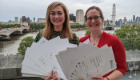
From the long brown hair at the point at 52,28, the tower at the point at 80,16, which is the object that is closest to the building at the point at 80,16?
the tower at the point at 80,16

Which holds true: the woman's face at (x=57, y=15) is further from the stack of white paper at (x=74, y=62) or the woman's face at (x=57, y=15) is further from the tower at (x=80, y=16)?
the tower at (x=80, y=16)

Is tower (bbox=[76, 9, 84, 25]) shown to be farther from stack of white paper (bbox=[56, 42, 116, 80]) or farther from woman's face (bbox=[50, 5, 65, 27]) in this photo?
stack of white paper (bbox=[56, 42, 116, 80])

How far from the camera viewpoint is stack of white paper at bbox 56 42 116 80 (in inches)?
35.5

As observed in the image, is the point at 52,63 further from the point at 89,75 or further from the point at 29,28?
the point at 29,28

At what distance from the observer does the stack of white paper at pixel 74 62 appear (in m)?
0.91

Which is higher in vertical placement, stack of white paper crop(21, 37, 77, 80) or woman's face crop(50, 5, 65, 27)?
woman's face crop(50, 5, 65, 27)

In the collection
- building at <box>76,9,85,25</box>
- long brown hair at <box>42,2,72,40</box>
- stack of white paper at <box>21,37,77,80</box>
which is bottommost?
stack of white paper at <box>21,37,77,80</box>

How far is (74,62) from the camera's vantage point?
91 centimetres

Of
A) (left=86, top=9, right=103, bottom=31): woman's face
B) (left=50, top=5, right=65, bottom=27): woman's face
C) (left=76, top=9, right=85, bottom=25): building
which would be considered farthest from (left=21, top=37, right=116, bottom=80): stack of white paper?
(left=76, top=9, right=85, bottom=25): building

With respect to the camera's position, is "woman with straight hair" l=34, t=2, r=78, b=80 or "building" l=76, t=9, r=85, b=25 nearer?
"woman with straight hair" l=34, t=2, r=78, b=80

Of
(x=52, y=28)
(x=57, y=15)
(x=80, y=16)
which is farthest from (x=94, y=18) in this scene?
(x=80, y=16)

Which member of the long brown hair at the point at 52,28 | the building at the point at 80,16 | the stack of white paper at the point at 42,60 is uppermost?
the building at the point at 80,16

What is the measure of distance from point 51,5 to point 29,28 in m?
37.3

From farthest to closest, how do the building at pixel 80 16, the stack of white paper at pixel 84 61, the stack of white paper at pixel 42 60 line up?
the building at pixel 80 16
the stack of white paper at pixel 42 60
the stack of white paper at pixel 84 61
